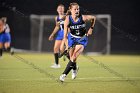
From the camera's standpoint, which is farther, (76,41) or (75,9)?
(76,41)

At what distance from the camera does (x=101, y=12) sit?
31.3m

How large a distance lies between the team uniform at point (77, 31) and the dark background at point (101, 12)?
17987 millimetres

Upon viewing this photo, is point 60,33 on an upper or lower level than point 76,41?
lower

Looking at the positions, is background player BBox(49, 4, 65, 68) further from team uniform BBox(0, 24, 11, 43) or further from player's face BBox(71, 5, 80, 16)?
team uniform BBox(0, 24, 11, 43)

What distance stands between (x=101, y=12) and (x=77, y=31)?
18.7 metres

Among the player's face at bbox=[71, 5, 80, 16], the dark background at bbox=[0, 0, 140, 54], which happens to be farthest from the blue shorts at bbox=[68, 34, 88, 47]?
the dark background at bbox=[0, 0, 140, 54]

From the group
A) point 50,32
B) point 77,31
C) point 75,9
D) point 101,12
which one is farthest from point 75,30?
point 101,12

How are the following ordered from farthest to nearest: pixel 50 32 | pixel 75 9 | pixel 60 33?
pixel 50 32 < pixel 60 33 < pixel 75 9

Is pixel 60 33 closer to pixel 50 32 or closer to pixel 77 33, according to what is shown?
pixel 77 33

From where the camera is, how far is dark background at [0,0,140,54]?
30.9 meters

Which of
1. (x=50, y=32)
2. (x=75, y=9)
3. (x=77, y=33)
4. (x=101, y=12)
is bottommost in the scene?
(x=50, y=32)

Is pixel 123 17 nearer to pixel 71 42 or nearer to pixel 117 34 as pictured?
pixel 117 34

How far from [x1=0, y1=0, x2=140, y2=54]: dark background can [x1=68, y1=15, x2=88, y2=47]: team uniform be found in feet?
59.0

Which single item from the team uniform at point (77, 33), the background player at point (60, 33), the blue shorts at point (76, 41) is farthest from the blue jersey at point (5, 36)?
the team uniform at point (77, 33)
